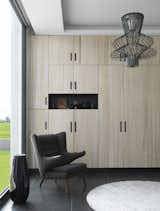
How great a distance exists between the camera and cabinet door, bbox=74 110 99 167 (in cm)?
569

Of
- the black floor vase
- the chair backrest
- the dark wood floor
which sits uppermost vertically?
the chair backrest

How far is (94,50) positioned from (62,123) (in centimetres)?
164

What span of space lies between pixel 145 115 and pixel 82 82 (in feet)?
4.78

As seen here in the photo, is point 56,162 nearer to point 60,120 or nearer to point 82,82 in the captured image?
point 60,120

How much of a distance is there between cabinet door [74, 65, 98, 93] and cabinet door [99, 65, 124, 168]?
4.9 inches

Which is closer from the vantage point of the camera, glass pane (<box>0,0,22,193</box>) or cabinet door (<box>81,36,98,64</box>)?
glass pane (<box>0,0,22,193</box>)

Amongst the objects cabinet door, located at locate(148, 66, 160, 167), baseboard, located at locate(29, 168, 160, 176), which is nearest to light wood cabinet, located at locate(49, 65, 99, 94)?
cabinet door, located at locate(148, 66, 160, 167)

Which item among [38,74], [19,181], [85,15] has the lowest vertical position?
[19,181]

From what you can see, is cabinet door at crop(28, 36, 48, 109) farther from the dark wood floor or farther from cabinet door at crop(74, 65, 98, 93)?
the dark wood floor

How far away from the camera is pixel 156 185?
132 inches

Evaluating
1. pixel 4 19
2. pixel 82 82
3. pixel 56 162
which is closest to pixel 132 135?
pixel 82 82

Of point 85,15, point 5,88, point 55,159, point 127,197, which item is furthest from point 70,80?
point 127,197

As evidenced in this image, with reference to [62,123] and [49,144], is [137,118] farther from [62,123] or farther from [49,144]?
[49,144]

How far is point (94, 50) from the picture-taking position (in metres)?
5.75
